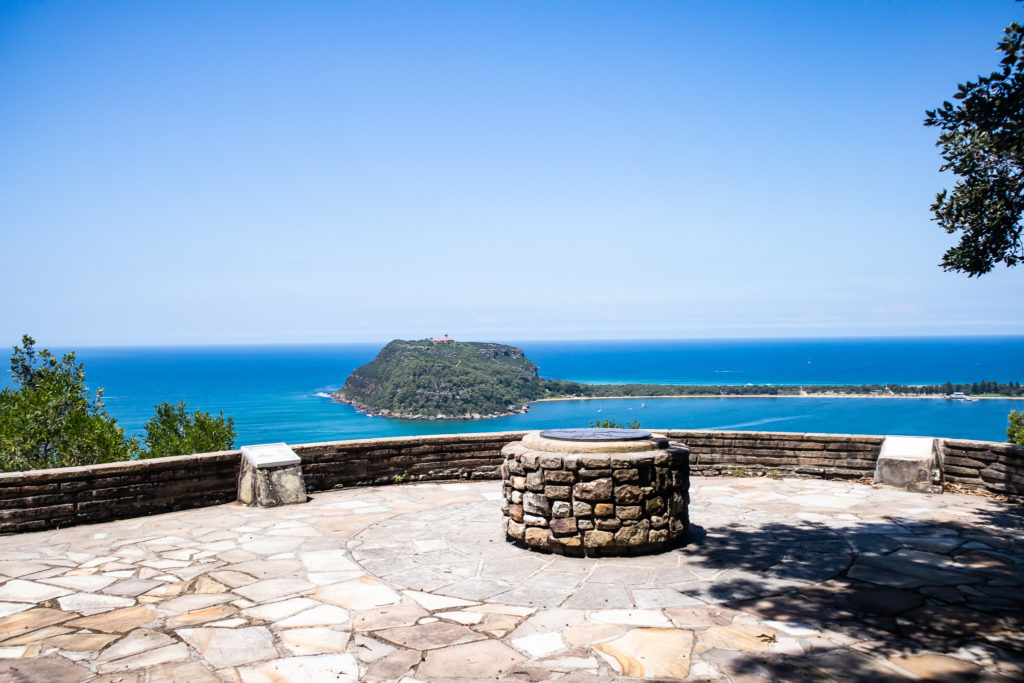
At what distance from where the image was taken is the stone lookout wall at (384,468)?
6.80 m

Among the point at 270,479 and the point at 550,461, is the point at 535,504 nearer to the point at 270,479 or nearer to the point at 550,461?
the point at 550,461

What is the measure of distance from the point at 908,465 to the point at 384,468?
6.81 metres

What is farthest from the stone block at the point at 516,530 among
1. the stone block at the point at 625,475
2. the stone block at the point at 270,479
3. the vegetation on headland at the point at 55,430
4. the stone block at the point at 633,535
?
the vegetation on headland at the point at 55,430

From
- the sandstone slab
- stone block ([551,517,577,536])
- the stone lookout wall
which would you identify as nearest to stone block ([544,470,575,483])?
stone block ([551,517,577,536])

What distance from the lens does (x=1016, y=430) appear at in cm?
2052

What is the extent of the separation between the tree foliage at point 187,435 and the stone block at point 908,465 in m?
15.4

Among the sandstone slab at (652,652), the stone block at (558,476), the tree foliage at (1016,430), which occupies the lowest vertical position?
the tree foliage at (1016,430)

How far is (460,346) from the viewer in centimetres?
14512

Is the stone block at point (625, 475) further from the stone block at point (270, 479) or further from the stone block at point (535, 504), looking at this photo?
the stone block at point (270, 479)

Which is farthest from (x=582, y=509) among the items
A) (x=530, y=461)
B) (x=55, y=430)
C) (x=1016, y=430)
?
(x=1016, y=430)

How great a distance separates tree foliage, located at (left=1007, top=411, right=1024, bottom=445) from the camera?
65.4 ft

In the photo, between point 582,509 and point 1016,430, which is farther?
point 1016,430

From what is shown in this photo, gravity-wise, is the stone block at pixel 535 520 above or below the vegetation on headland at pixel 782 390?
above

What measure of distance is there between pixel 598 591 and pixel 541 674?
1.43 meters
